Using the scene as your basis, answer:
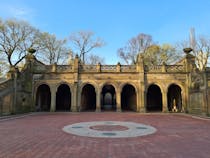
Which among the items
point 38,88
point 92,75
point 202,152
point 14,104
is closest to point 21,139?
point 202,152

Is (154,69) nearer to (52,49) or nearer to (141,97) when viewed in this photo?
(141,97)

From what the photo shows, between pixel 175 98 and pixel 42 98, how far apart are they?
1871 centimetres

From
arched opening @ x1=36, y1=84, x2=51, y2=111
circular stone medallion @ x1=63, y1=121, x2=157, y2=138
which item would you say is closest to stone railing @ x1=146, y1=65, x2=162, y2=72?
circular stone medallion @ x1=63, y1=121, x2=157, y2=138

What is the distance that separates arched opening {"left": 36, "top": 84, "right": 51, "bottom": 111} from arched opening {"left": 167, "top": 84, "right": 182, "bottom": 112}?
697 inches

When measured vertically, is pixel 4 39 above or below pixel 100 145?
above

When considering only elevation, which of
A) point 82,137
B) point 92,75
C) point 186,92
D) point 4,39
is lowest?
point 82,137

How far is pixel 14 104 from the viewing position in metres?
15.5

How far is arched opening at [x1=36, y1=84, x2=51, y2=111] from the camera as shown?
20575 mm

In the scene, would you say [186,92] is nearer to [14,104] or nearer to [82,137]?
[82,137]

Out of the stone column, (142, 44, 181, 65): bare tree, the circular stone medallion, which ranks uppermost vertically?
(142, 44, 181, 65): bare tree

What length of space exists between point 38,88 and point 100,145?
17154 mm

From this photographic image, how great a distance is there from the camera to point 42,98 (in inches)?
866

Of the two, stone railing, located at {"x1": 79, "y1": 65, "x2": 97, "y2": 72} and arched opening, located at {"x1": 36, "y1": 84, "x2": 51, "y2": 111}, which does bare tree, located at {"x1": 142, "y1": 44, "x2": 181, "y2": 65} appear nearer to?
stone railing, located at {"x1": 79, "y1": 65, "x2": 97, "y2": 72}

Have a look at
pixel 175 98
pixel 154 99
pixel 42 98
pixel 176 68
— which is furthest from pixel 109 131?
pixel 154 99
